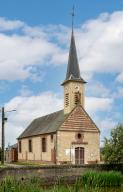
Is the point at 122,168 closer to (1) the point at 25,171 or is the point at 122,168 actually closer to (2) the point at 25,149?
Answer: (1) the point at 25,171

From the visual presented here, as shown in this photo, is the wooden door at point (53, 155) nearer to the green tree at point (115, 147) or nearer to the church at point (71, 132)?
the church at point (71, 132)

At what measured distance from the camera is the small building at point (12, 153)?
76188 millimetres

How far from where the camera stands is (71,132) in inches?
2158

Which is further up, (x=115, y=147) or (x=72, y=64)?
(x=72, y=64)

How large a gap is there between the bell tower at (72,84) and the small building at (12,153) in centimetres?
2150

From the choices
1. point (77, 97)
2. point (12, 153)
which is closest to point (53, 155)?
point (77, 97)

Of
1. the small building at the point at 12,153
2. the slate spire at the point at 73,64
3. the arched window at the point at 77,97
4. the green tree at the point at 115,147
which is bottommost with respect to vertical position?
the small building at the point at 12,153

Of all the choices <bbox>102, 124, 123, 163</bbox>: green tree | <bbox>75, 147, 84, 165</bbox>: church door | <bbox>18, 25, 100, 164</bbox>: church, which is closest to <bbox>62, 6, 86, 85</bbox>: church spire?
<bbox>18, 25, 100, 164</bbox>: church

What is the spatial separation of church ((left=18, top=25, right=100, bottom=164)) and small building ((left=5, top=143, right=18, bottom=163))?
15293 mm

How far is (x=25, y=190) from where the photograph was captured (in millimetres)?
12695

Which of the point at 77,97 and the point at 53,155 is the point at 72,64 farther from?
the point at 53,155

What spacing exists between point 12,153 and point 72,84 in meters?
25.1

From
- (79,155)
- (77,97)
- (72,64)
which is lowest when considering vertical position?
(79,155)

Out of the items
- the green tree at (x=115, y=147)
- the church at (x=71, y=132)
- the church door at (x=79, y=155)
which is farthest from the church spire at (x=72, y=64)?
the green tree at (x=115, y=147)
